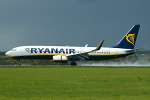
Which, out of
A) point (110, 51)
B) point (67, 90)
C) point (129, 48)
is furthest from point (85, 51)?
point (67, 90)

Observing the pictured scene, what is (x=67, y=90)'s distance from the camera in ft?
62.4

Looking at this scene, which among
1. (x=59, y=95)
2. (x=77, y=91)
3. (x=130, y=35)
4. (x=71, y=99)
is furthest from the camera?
(x=130, y=35)

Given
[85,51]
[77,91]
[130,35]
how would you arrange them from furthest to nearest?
[130,35], [85,51], [77,91]

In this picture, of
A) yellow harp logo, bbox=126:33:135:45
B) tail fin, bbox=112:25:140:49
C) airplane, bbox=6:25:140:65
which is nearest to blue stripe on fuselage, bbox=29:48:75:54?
airplane, bbox=6:25:140:65

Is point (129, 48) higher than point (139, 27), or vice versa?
point (139, 27)

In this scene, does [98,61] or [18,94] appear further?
[98,61]

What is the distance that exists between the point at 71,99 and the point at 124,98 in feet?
8.54

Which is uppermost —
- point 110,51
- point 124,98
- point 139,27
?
point 139,27

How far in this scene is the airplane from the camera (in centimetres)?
5862

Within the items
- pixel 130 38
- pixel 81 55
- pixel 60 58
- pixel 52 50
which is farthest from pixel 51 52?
pixel 130 38

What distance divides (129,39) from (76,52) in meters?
12.2

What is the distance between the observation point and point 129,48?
6562 centimetres

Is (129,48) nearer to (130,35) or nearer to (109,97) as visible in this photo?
(130,35)

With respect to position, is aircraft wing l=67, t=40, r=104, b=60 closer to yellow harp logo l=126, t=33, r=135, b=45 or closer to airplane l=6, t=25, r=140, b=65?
airplane l=6, t=25, r=140, b=65
